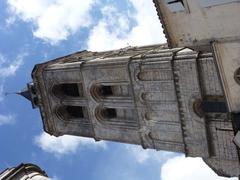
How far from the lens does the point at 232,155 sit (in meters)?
18.2

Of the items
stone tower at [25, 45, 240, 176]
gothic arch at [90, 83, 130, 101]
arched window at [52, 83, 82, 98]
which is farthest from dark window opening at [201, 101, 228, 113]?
arched window at [52, 83, 82, 98]

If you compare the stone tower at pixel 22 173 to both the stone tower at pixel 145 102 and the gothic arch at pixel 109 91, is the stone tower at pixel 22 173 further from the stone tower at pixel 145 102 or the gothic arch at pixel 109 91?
the gothic arch at pixel 109 91

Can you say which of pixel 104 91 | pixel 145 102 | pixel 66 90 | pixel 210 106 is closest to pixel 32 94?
pixel 66 90

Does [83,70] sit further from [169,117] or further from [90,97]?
[169,117]

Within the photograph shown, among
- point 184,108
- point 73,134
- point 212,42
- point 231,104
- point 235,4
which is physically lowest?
point 73,134

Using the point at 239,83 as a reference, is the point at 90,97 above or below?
below

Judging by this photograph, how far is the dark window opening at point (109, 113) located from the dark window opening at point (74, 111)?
1.94 m

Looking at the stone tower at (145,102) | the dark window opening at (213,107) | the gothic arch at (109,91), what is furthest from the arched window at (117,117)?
the dark window opening at (213,107)

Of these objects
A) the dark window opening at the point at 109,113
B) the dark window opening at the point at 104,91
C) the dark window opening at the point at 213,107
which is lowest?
the dark window opening at the point at 109,113

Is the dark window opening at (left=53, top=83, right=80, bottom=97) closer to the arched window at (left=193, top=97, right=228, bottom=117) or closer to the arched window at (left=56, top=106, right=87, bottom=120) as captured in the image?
the arched window at (left=56, top=106, right=87, bottom=120)

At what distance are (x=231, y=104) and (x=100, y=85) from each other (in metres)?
9.40

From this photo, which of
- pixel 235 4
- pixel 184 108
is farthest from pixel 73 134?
pixel 235 4

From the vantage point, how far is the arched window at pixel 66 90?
79.1 ft

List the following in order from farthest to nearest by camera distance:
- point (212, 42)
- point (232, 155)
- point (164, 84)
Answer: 1. point (164, 84)
2. point (232, 155)
3. point (212, 42)
